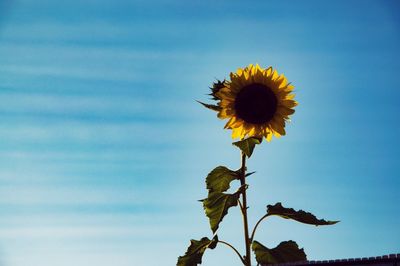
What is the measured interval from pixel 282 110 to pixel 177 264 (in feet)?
5.80

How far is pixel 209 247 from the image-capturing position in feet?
11.5

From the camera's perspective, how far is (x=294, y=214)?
11.5ft

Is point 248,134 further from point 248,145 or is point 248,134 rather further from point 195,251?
point 195,251

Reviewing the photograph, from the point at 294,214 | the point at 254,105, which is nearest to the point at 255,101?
the point at 254,105

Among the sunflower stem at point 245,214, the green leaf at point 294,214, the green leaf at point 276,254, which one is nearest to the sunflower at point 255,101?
the sunflower stem at point 245,214

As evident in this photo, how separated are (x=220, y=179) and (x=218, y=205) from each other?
0.25 metres

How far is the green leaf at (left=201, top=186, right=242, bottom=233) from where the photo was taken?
3307 millimetres

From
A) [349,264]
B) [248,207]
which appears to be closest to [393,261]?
[349,264]

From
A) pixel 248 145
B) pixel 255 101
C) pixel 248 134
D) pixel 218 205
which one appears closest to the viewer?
pixel 248 145

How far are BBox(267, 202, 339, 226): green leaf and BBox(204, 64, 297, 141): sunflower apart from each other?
2.24ft

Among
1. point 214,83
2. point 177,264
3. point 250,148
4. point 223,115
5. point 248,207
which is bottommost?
point 177,264

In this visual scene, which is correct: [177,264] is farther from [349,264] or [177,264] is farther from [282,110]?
[349,264]

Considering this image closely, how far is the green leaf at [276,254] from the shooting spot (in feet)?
11.6

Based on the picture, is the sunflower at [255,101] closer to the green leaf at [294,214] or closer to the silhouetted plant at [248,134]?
the silhouetted plant at [248,134]
